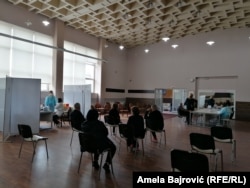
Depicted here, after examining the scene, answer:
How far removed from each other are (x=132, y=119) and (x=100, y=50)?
985cm

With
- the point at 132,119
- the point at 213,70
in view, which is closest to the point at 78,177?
the point at 132,119

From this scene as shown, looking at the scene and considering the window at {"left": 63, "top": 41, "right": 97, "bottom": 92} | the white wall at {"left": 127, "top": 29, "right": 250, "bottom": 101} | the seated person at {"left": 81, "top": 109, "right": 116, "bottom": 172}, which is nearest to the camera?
the seated person at {"left": 81, "top": 109, "right": 116, "bottom": 172}

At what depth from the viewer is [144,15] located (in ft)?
34.3

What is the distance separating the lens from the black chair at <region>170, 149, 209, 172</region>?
2.38 meters

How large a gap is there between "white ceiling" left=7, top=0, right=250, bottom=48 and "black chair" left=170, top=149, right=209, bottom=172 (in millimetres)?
7827

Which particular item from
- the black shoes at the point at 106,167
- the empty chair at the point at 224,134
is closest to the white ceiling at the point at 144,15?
the empty chair at the point at 224,134

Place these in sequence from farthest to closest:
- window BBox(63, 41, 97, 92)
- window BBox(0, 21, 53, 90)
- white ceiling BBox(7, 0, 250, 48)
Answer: window BBox(63, 41, 97, 92) < white ceiling BBox(7, 0, 250, 48) < window BBox(0, 21, 53, 90)

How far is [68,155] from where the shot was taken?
4715 millimetres

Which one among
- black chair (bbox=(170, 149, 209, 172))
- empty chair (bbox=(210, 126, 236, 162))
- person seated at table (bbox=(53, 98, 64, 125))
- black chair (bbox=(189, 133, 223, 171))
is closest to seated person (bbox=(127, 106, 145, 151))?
black chair (bbox=(189, 133, 223, 171))

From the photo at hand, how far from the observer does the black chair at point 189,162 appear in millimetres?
2379

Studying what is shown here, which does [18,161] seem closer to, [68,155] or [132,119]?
[68,155]

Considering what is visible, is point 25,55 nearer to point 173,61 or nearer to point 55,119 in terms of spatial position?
point 55,119

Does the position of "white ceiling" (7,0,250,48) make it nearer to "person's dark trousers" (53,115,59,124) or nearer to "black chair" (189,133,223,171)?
"person's dark trousers" (53,115,59,124)

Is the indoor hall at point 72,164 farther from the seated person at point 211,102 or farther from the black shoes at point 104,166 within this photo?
the seated person at point 211,102
